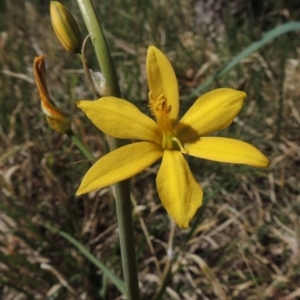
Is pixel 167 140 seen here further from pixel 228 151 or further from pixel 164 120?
pixel 228 151

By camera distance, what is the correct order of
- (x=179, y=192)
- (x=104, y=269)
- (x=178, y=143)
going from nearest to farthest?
(x=179, y=192) → (x=178, y=143) → (x=104, y=269)

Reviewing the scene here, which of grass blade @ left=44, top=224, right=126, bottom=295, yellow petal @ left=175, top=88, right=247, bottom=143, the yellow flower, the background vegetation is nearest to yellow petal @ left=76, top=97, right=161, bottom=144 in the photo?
the yellow flower

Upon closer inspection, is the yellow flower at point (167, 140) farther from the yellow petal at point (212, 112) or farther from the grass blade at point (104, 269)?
the grass blade at point (104, 269)

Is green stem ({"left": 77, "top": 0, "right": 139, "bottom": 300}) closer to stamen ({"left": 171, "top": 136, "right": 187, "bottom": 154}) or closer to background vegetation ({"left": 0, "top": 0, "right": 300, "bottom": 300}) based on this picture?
stamen ({"left": 171, "top": 136, "right": 187, "bottom": 154})

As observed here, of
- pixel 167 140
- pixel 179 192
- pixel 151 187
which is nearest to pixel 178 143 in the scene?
pixel 167 140

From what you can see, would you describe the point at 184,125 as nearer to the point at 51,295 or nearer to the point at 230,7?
the point at 51,295

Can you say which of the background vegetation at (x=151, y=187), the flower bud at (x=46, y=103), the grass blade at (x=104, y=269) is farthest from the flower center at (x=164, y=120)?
the background vegetation at (x=151, y=187)
